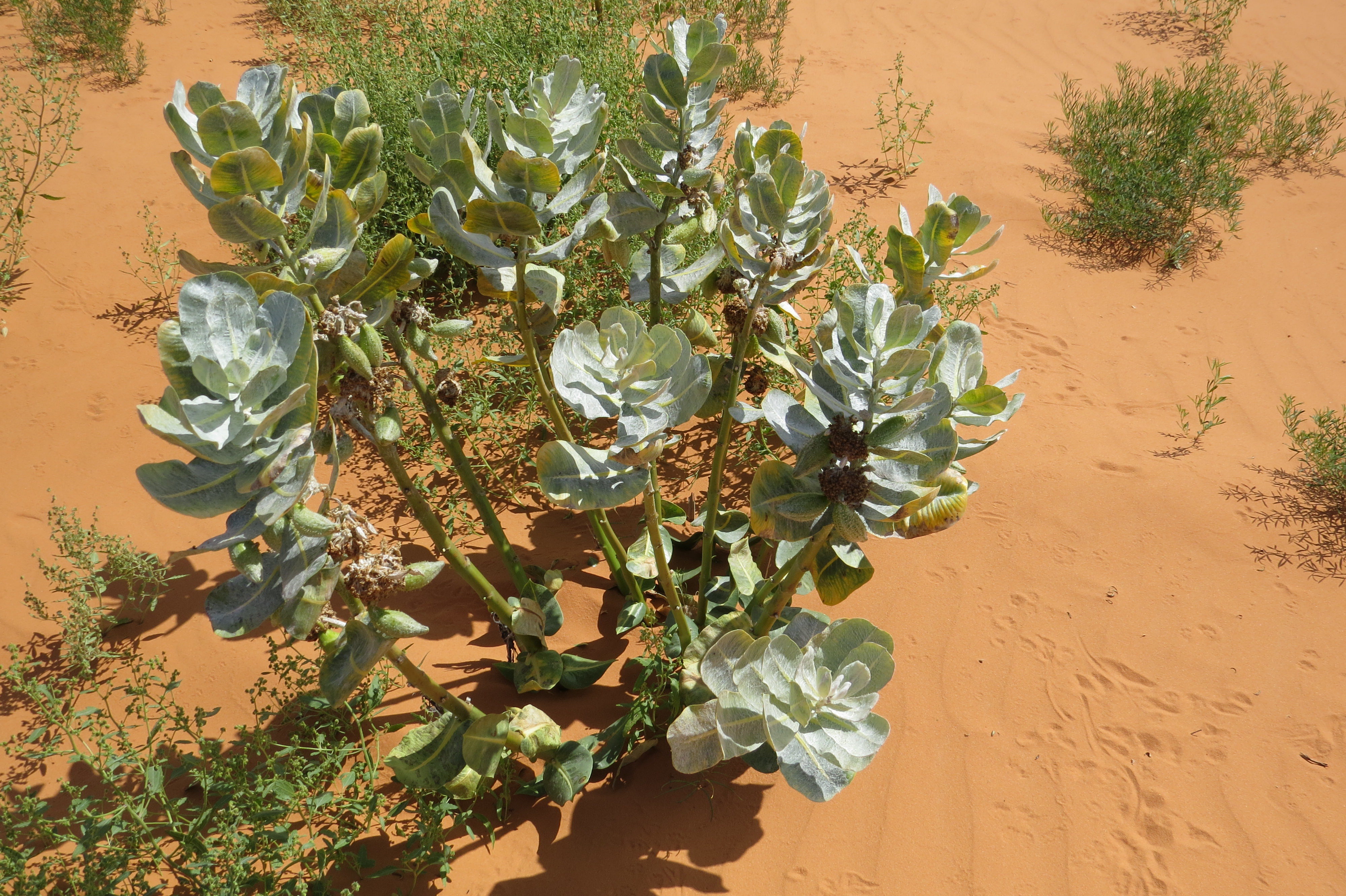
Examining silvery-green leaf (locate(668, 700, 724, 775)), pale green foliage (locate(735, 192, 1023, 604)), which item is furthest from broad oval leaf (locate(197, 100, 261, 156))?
silvery-green leaf (locate(668, 700, 724, 775))

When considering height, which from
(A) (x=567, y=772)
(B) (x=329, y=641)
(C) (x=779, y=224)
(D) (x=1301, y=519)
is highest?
(C) (x=779, y=224)

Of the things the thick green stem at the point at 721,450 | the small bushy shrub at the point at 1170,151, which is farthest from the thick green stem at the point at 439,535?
the small bushy shrub at the point at 1170,151

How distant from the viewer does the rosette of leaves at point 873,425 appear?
5.65 feet

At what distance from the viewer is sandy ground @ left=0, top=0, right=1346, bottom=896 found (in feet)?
7.88

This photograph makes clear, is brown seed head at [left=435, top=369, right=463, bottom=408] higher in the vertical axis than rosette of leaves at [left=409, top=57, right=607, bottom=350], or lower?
lower

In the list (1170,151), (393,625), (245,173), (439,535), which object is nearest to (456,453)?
(439,535)

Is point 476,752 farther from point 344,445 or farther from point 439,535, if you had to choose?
point 344,445

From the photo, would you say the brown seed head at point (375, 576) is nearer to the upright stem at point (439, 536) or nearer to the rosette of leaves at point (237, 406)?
the rosette of leaves at point (237, 406)

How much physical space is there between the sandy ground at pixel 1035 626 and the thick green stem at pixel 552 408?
0.94ft

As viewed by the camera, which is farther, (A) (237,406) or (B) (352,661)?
(B) (352,661)

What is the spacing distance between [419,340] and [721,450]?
913 millimetres

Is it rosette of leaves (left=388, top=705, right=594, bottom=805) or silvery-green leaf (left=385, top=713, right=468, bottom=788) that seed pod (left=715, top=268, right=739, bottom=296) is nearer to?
rosette of leaves (left=388, top=705, right=594, bottom=805)

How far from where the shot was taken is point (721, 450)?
2.41 m

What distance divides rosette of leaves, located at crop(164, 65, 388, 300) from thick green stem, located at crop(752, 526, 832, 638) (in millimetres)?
1285
